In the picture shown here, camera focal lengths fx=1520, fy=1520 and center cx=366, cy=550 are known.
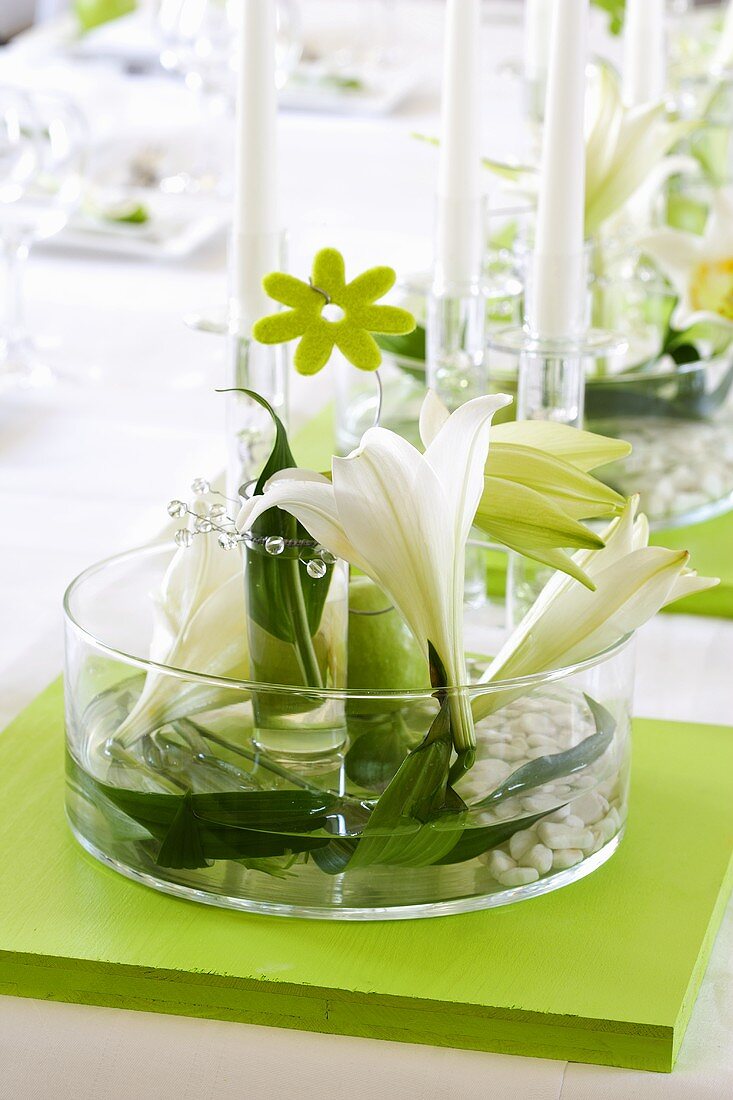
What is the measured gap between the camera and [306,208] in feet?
5.50

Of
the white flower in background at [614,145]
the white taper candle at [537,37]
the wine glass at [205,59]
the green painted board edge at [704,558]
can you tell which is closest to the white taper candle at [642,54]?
the white taper candle at [537,37]

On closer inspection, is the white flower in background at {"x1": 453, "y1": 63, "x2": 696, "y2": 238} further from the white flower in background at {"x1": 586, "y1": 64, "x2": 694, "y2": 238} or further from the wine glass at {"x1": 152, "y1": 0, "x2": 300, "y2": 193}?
the wine glass at {"x1": 152, "y1": 0, "x2": 300, "y2": 193}

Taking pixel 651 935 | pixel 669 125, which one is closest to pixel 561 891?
pixel 651 935

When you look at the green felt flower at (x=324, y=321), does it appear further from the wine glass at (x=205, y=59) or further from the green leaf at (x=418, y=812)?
the wine glass at (x=205, y=59)

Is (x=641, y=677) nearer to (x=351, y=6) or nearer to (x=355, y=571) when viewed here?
(x=355, y=571)

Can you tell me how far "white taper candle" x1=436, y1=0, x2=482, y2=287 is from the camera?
2.62 ft

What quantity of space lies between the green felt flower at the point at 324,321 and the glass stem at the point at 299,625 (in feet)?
0.25

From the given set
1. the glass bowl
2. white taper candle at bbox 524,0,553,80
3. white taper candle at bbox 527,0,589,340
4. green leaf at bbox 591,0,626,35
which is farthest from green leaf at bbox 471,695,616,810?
green leaf at bbox 591,0,626,35

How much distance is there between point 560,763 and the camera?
0.56 meters

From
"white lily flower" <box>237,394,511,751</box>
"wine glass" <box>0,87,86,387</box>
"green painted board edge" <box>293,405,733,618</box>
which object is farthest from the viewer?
"wine glass" <box>0,87,86,387</box>

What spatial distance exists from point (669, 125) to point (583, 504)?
0.48m

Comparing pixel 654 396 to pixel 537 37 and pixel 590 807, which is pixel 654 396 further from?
pixel 537 37

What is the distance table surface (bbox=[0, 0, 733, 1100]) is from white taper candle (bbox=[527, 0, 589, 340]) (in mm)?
181

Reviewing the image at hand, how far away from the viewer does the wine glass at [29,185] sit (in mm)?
1222
